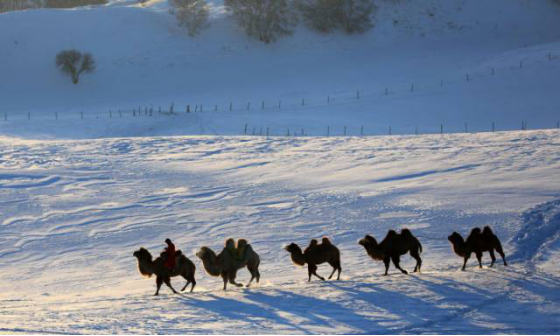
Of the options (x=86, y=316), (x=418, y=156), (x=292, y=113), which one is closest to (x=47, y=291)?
(x=86, y=316)

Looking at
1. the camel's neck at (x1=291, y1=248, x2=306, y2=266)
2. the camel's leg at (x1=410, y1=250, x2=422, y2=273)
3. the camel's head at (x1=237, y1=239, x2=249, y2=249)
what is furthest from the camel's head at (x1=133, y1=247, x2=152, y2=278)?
the camel's leg at (x1=410, y1=250, x2=422, y2=273)

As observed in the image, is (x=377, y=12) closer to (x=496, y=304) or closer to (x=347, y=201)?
(x=347, y=201)

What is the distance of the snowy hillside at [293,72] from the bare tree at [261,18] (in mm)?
1299

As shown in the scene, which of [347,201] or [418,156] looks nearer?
[347,201]

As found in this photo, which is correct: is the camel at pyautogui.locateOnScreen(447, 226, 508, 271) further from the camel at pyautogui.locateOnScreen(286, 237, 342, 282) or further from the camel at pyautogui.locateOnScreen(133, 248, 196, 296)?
the camel at pyautogui.locateOnScreen(133, 248, 196, 296)

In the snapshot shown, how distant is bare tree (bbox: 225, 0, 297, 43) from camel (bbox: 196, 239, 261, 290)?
206ft

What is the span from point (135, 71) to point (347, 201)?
4943 cm

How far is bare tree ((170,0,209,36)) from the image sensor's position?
76.4 meters

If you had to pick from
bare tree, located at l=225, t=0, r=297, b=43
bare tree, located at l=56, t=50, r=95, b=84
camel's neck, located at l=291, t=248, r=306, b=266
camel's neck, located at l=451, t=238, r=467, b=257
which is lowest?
camel's neck, located at l=291, t=248, r=306, b=266

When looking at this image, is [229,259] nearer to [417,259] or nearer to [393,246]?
[393,246]

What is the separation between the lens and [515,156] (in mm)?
28391

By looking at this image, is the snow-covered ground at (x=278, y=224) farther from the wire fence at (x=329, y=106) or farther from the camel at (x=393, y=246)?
the wire fence at (x=329, y=106)

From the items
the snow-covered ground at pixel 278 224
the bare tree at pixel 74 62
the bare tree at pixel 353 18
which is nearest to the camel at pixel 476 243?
the snow-covered ground at pixel 278 224

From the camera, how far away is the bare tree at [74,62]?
220 feet
